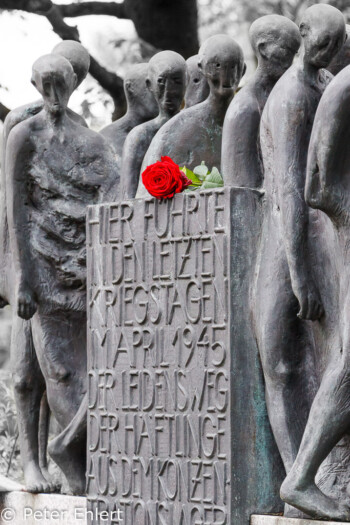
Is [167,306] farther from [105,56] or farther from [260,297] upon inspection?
[105,56]

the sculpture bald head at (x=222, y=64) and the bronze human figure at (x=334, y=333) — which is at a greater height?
the sculpture bald head at (x=222, y=64)

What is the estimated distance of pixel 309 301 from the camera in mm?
7727

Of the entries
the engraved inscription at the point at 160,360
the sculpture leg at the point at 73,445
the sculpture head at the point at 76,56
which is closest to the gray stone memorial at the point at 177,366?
the engraved inscription at the point at 160,360

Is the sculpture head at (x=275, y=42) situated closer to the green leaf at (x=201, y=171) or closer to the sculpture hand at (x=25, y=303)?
the green leaf at (x=201, y=171)

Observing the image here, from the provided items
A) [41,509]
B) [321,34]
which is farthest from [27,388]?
[321,34]

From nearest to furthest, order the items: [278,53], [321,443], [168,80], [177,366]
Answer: [321,443] < [177,366] < [278,53] < [168,80]

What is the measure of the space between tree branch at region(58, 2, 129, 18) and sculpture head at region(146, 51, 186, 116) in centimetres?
486

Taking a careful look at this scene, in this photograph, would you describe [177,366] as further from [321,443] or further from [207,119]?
[207,119]

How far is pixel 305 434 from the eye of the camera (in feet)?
25.0

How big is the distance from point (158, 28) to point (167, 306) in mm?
6091

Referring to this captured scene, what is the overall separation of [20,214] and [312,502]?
9.11 ft

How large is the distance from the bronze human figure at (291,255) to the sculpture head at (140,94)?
5.99ft

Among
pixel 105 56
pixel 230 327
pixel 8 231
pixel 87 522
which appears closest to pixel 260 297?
pixel 230 327

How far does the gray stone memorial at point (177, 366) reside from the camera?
26.0 ft
